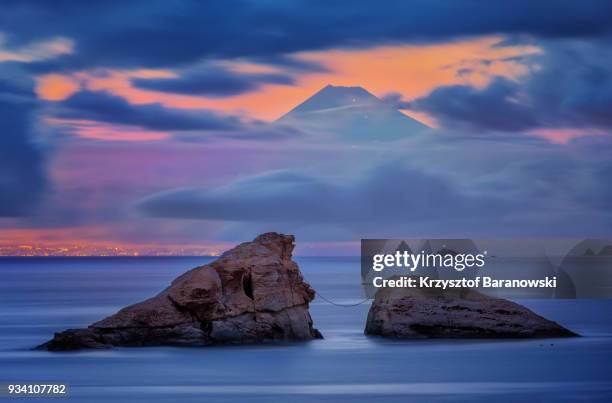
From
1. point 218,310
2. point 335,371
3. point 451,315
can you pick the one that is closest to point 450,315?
point 451,315

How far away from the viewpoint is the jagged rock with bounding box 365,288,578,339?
52344mm

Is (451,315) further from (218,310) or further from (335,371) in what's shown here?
(218,310)

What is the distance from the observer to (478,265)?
56.2 metres

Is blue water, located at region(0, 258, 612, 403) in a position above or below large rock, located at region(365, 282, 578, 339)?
below

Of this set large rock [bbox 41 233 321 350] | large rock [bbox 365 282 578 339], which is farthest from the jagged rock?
large rock [bbox 41 233 321 350]

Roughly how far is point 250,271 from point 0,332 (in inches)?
899

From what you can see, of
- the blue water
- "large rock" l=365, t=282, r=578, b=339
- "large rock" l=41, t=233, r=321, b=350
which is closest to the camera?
the blue water

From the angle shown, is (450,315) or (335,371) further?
(450,315)

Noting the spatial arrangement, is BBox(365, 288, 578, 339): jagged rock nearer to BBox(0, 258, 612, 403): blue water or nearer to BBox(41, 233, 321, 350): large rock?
BBox(0, 258, 612, 403): blue water

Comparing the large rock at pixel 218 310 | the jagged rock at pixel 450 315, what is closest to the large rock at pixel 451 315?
the jagged rock at pixel 450 315

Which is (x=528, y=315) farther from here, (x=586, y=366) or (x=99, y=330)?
(x=99, y=330)

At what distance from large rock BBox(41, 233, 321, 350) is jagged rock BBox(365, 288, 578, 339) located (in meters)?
4.79

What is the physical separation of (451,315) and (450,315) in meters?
0.04

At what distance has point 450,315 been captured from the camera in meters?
→ 53.2
